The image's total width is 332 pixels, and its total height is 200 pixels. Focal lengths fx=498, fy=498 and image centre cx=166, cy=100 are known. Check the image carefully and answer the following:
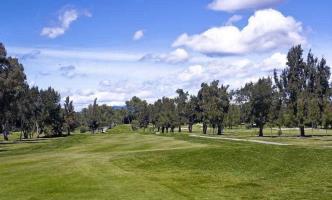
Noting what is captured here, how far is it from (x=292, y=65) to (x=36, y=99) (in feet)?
287

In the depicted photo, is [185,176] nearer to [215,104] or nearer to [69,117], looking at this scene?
[215,104]

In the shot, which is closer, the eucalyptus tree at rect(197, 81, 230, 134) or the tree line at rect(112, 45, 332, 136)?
the tree line at rect(112, 45, 332, 136)

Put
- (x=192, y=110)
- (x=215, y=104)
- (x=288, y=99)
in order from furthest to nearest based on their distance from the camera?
(x=192, y=110) → (x=215, y=104) → (x=288, y=99)

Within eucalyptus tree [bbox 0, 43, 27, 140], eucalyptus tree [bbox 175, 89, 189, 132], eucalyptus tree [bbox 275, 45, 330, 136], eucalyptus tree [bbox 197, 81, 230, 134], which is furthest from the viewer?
eucalyptus tree [bbox 175, 89, 189, 132]

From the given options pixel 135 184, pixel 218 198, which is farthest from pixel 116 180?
pixel 218 198

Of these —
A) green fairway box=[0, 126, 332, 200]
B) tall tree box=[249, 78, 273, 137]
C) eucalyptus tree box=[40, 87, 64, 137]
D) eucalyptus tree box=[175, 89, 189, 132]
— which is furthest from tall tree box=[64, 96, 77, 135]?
green fairway box=[0, 126, 332, 200]

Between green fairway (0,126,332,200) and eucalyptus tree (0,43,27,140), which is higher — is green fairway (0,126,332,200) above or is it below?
below

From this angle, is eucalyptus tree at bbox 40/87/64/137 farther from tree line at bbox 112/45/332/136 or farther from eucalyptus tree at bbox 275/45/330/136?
eucalyptus tree at bbox 275/45/330/136

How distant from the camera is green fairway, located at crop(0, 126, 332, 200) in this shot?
24.0 m

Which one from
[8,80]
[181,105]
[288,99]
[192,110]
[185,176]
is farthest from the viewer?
[181,105]

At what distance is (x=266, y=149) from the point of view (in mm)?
40062

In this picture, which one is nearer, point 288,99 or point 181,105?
point 288,99

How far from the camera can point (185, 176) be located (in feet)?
99.3

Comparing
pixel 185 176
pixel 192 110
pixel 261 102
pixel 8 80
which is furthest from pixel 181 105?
pixel 185 176
